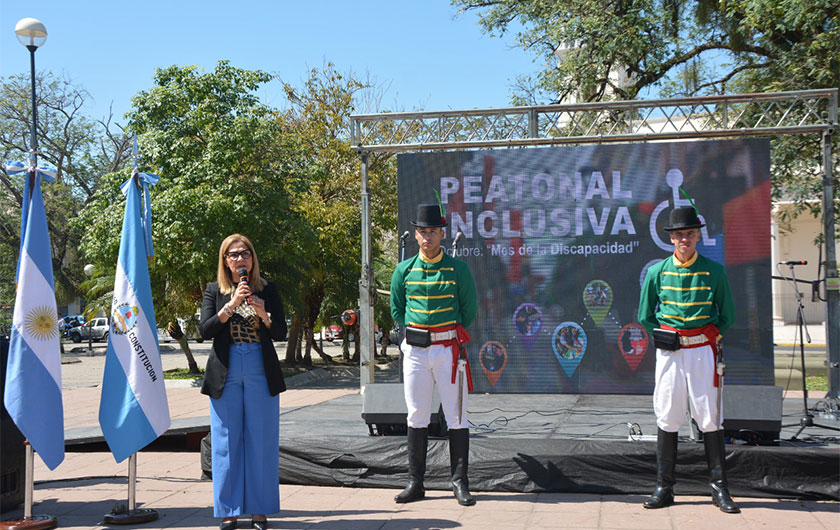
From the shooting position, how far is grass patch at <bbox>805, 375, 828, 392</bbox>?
13.4 m

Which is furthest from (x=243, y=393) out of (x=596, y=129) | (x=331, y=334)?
(x=331, y=334)

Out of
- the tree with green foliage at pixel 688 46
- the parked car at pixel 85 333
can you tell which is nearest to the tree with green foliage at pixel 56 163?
the parked car at pixel 85 333

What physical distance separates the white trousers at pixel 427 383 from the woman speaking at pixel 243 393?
97 cm

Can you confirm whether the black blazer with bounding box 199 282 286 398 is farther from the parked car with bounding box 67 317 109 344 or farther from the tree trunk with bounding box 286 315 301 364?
the parked car with bounding box 67 317 109 344

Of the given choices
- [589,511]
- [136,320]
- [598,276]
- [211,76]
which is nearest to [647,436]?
[589,511]

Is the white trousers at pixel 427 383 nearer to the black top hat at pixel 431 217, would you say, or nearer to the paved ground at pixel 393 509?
the paved ground at pixel 393 509

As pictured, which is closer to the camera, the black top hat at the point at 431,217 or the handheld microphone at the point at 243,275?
the handheld microphone at the point at 243,275

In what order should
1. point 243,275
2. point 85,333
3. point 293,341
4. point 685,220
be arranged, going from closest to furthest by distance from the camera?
point 243,275 → point 685,220 → point 293,341 → point 85,333

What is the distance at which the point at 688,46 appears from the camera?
15.2m

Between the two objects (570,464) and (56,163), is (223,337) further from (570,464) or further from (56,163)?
(56,163)

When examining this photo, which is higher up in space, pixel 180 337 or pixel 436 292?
pixel 436 292

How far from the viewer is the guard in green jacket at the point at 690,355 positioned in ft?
15.9

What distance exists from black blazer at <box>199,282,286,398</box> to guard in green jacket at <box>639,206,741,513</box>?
2.37 meters

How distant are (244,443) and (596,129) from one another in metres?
7.56
